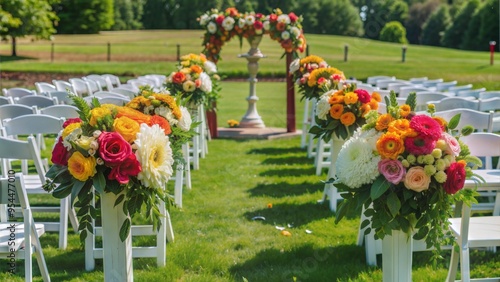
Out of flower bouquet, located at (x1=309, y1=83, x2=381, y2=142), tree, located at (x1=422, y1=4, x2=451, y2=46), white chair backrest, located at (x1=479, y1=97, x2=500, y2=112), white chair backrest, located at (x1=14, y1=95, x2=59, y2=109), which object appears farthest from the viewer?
tree, located at (x1=422, y1=4, x2=451, y2=46)

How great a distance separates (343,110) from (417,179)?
2944 mm

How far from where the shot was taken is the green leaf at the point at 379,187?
340 centimetres

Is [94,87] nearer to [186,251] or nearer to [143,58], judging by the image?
[186,251]

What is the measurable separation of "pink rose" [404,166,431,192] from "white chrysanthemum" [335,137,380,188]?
0.56 feet

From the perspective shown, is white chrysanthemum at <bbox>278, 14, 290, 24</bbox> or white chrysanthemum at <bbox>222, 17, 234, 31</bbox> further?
white chrysanthemum at <bbox>222, 17, 234, 31</bbox>

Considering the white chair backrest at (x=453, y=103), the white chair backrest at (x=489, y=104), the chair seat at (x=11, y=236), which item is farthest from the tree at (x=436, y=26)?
the chair seat at (x=11, y=236)

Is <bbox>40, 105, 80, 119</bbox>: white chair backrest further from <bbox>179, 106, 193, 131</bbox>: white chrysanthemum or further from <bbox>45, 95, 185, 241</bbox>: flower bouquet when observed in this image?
<bbox>45, 95, 185, 241</bbox>: flower bouquet

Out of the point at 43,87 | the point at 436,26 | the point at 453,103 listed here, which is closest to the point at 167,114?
the point at 453,103

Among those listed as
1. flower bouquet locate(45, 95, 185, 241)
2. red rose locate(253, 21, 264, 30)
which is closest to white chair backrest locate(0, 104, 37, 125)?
flower bouquet locate(45, 95, 185, 241)

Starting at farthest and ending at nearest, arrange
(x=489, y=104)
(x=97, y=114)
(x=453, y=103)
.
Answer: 1. (x=489, y=104)
2. (x=453, y=103)
3. (x=97, y=114)

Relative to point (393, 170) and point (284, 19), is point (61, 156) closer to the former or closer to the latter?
point (393, 170)

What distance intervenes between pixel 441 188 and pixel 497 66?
1284 inches

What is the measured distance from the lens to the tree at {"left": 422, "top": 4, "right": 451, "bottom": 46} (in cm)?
5502

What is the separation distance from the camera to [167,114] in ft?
15.4
